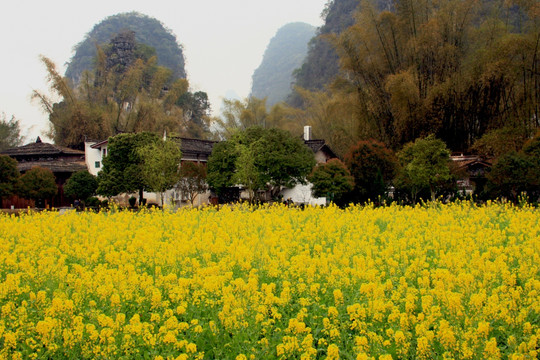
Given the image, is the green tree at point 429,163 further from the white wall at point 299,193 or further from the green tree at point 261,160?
the white wall at point 299,193

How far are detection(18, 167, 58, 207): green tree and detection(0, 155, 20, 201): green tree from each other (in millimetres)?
518

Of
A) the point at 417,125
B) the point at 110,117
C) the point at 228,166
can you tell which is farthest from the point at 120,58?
the point at 417,125

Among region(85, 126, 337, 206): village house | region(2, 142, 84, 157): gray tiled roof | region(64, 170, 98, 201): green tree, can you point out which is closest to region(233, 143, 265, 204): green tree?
region(85, 126, 337, 206): village house

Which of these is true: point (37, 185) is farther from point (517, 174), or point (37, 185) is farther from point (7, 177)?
point (517, 174)

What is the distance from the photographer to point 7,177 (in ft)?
73.4

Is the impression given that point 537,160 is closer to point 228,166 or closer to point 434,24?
point 434,24

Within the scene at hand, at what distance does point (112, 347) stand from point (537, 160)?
1901cm

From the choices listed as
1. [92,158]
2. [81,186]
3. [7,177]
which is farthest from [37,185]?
[92,158]

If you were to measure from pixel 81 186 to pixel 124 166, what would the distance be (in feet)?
9.98

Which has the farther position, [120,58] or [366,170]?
[120,58]

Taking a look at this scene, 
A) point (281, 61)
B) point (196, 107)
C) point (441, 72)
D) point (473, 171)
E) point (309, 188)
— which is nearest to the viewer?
point (441, 72)

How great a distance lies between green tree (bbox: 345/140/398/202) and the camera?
21.9 metres

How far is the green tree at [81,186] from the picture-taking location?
25.0 metres

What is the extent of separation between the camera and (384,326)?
12.6ft
